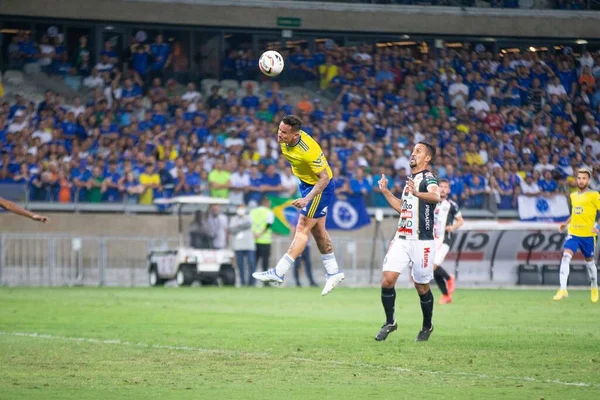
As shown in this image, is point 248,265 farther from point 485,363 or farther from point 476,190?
point 485,363

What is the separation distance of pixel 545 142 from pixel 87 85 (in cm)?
1527

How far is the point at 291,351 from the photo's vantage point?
1333 centimetres

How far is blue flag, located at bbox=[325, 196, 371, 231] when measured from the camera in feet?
110

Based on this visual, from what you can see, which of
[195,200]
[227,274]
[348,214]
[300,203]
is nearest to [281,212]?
[348,214]

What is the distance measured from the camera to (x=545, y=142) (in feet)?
127

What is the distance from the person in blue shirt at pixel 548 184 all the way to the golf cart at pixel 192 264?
34.1 ft

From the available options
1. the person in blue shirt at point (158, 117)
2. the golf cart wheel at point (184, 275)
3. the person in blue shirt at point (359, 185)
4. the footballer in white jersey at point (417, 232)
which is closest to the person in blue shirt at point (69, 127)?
the person in blue shirt at point (158, 117)

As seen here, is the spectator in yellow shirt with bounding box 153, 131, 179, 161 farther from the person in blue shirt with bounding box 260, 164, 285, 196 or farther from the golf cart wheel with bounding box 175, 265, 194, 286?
the golf cart wheel with bounding box 175, 265, 194, 286

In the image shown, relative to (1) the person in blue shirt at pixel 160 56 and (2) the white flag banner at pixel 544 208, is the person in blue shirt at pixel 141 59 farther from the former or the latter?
(2) the white flag banner at pixel 544 208

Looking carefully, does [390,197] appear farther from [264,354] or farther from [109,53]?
[109,53]

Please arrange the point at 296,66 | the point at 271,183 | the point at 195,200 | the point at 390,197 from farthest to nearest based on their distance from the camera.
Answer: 1. the point at 296,66
2. the point at 271,183
3. the point at 195,200
4. the point at 390,197

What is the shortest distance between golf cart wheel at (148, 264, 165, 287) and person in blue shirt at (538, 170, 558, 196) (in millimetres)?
12182

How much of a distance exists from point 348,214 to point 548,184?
678 centimetres

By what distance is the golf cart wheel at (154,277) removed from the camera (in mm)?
31000
